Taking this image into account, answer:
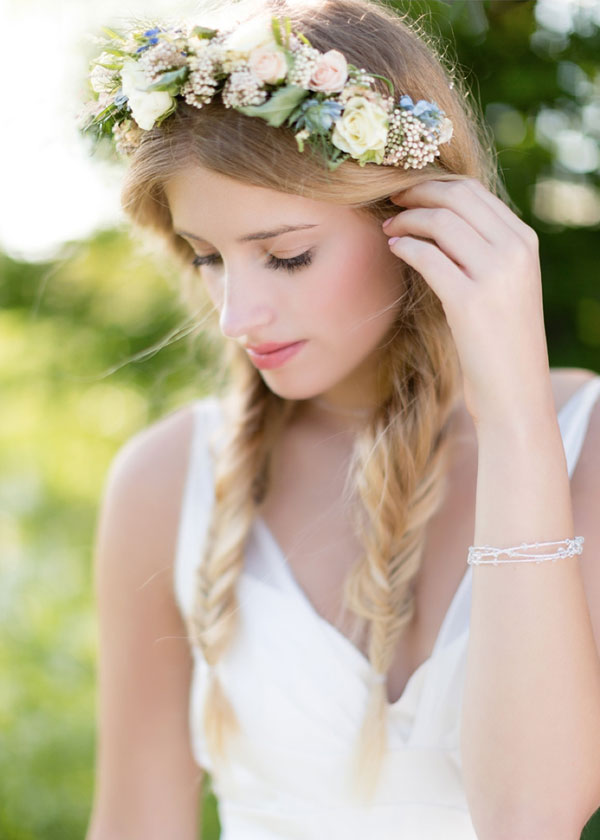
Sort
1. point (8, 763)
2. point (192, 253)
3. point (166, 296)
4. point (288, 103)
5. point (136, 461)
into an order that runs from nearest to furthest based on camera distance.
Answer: point (288, 103) → point (192, 253) → point (136, 461) → point (166, 296) → point (8, 763)

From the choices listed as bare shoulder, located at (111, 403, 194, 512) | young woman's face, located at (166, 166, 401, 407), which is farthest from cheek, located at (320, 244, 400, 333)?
bare shoulder, located at (111, 403, 194, 512)

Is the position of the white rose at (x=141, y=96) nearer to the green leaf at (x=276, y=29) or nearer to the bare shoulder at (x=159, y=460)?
the green leaf at (x=276, y=29)

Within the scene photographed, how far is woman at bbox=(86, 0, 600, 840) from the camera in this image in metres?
1.55

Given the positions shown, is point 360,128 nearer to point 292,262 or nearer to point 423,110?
point 423,110

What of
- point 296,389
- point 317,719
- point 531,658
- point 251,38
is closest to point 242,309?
point 296,389

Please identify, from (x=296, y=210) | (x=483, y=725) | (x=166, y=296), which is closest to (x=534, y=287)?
(x=296, y=210)

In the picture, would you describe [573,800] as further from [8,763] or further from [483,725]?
[8,763]

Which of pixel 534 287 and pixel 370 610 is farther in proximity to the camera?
pixel 370 610

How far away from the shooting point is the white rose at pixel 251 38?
1523mm

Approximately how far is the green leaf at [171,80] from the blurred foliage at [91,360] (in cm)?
84

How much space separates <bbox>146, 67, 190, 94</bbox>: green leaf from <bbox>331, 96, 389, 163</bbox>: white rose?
11.6 inches

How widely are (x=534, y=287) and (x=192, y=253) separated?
849 millimetres

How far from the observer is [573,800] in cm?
154

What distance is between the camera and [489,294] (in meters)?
1.56
